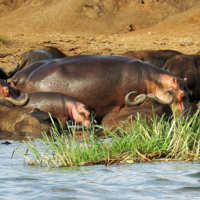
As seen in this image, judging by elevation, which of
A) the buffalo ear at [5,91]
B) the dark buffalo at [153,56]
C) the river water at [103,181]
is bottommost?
the river water at [103,181]

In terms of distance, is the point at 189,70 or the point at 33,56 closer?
the point at 189,70

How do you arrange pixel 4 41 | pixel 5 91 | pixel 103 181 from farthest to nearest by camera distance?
1. pixel 4 41
2. pixel 5 91
3. pixel 103 181

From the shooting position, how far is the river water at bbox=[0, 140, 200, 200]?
268cm

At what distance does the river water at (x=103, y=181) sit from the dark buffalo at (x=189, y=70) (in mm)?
5711

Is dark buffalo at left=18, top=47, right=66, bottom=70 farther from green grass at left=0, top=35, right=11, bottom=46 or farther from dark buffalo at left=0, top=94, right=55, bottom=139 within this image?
dark buffalo at left=0, top=94, right=55, bottom=139

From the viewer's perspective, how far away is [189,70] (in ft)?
30.9

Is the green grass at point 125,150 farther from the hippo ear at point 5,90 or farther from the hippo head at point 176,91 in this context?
the hippo ear at point 5,90

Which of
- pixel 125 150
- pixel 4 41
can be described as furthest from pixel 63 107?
pixel 4 41

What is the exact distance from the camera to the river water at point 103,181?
2.68m

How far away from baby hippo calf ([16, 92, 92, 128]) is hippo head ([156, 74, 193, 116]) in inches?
51.6

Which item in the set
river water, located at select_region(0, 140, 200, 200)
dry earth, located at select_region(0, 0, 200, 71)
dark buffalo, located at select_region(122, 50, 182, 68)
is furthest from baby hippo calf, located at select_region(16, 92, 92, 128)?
dry earth, located at select_region(0, 0, 200, 71)

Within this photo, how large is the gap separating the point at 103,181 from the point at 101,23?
23995mm

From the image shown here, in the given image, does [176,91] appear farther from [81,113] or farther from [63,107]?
[63,107]

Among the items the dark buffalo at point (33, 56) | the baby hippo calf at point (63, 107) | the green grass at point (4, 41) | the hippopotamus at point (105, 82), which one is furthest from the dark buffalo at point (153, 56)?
the green grass at point (4, 41)
